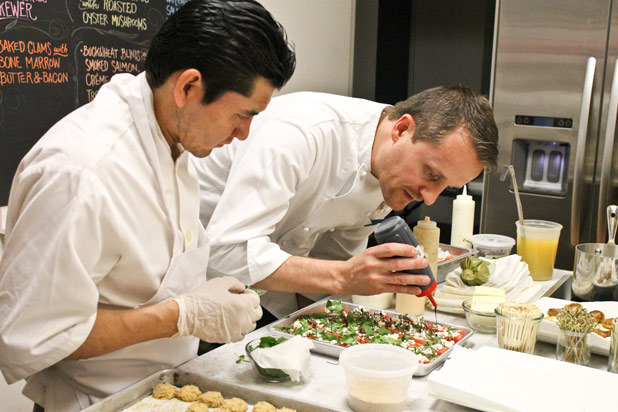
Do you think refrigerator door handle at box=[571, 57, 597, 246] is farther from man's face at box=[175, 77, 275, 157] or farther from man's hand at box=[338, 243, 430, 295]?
man's face at box=[175, 77, 275, 157]

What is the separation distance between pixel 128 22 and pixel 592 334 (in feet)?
7.12

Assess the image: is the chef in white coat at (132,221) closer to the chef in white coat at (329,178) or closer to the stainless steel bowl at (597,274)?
the chef in white coat at (329,178)

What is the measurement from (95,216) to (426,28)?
3.86 m

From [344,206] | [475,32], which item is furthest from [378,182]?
[475,32]

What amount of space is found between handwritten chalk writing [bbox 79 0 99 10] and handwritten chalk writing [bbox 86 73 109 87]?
26 cm

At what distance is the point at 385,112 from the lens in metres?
2.13

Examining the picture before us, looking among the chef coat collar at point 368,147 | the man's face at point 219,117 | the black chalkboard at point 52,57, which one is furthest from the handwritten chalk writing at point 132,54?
the man's face at point 219,117

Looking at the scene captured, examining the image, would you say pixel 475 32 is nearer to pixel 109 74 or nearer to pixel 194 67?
pixel 109 74

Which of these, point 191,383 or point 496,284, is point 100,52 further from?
point 496,284

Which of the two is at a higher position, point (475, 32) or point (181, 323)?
point (475, 32)

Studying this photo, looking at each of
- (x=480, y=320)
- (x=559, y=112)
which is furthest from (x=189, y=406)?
(x=559, y=112)

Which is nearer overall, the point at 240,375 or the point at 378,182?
the point at 240,375

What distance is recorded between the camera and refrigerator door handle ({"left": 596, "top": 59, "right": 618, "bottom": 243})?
10.5 ft

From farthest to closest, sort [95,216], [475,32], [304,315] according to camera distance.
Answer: [475,32]
[304,315]
[95,216]
